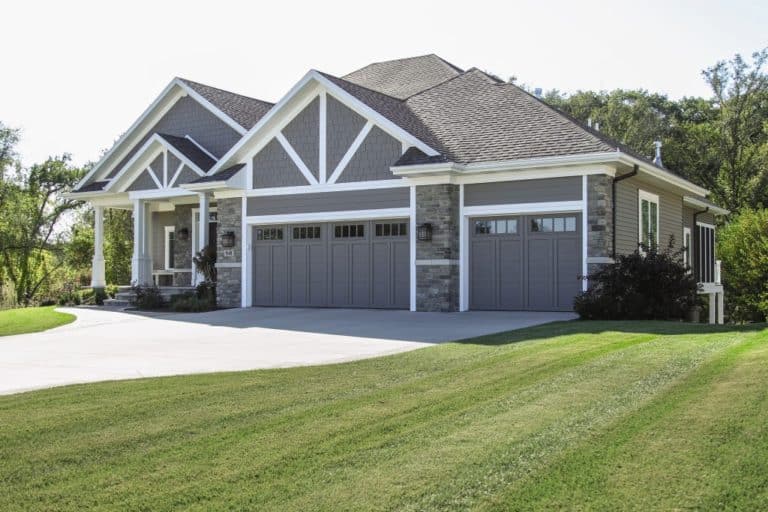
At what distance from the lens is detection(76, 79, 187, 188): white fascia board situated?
25344mm

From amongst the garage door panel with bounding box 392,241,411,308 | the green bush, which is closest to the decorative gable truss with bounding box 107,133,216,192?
the garage door panel with bounding box 392,241,411,308

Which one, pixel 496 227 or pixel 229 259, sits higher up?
pixel 496 227

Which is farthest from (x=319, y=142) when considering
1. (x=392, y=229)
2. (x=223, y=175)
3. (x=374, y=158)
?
(x=392, y=229)

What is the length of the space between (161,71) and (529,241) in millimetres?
17418

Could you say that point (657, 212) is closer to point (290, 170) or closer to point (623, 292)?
point (623, 292)

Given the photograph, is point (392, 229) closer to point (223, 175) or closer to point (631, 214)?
point (223, 175)

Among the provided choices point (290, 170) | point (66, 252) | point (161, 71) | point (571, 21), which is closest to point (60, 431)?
point (571, 21)

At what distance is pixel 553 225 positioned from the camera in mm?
17719

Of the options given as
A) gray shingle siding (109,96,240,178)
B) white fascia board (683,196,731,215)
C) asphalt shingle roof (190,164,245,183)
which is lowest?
white fascia board (683,196,731,215)

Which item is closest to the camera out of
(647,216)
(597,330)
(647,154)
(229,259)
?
(597,330)

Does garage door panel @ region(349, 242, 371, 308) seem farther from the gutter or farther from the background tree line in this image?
the background tree line

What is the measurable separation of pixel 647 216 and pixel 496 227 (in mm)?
4245

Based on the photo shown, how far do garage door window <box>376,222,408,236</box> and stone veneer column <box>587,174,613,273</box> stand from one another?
4.27m

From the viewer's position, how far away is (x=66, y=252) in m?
34.2
